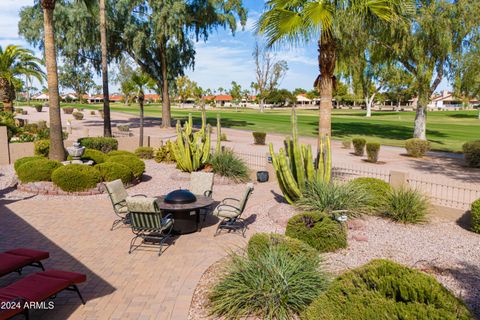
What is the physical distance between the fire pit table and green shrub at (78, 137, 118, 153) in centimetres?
1221

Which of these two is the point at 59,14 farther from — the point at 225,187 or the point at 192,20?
the point at 225,187

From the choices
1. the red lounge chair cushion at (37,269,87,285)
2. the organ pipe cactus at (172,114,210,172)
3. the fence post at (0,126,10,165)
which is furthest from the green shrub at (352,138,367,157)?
the red lounge chair cushion at (37,269,87,285)

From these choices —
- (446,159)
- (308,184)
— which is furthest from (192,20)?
(308,184)

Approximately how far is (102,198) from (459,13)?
24.2m

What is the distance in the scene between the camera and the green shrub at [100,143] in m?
19.8

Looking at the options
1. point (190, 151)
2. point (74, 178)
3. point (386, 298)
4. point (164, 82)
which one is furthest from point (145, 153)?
point (386, 298)

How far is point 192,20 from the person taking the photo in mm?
34469

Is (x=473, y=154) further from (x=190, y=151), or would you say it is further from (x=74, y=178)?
(x=74, y=178)

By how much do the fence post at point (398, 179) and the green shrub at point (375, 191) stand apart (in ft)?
1.49

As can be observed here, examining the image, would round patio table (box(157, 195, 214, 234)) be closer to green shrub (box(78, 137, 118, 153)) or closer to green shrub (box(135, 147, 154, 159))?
green shrub (box(135, 147, 154, 159))

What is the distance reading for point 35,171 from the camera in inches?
513

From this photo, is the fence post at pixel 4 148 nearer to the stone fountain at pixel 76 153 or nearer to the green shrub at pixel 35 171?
the stone fountain at pixel 76 153

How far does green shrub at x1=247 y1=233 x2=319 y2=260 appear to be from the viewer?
20.2 feet

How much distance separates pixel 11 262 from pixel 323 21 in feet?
27.2
